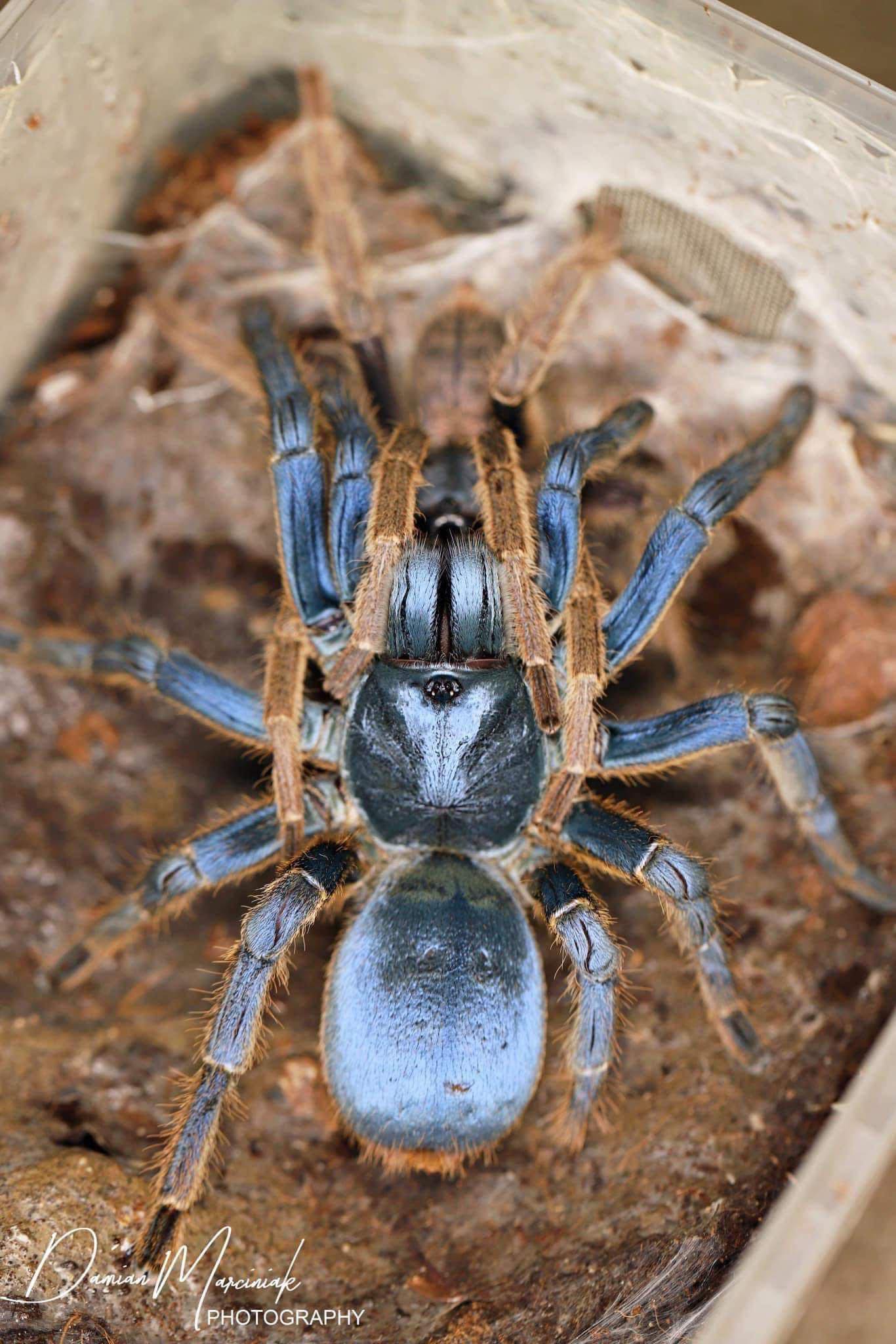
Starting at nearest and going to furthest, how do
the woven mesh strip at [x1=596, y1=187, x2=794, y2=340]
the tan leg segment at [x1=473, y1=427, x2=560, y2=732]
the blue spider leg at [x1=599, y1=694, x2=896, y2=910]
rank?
the tan leg segment at [x1=473, y1=427, x2=560, y2=732]
the blue spider leg at [x1=599, y1=694, x2=896, y2=910]
the woven mesh strip at [x1=596, y1=187, x2=794, y2=340]

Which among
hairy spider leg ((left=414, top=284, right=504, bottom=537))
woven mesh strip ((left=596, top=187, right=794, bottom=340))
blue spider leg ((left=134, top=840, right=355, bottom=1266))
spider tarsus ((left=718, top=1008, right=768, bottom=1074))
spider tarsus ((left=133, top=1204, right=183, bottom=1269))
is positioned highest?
woven mesh strip ((left=596, top=187, right=794, bottom=340))

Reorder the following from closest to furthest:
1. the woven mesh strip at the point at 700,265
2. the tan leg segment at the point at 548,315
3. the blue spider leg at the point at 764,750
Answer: the blue spider leg at the point at 764,750 < the tan leg segment at the point at 548,315 < the woven mesh strip at the point at 700,265

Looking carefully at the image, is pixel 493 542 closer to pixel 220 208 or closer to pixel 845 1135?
pixel 845 1135

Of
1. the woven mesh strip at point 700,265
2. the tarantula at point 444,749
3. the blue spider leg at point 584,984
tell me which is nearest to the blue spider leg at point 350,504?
the tarantula at point 444,749

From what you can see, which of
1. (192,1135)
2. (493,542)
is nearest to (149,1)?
(493,542)

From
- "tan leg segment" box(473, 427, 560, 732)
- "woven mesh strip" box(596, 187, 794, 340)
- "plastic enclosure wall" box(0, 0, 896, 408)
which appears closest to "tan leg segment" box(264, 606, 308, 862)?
"tan leg segment" box(473, 427, 560, 732)

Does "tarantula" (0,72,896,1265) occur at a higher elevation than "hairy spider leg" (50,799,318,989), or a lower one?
higher

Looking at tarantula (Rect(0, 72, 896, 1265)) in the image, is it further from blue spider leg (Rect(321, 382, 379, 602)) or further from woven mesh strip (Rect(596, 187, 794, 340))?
woven mesh strip (Rect(596, 187, 794, 340))

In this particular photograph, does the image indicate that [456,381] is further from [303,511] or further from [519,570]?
[519,570]

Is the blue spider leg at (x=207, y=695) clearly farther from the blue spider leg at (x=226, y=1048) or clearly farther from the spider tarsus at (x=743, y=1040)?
the spider tarsus at (x=743, y=1040)
